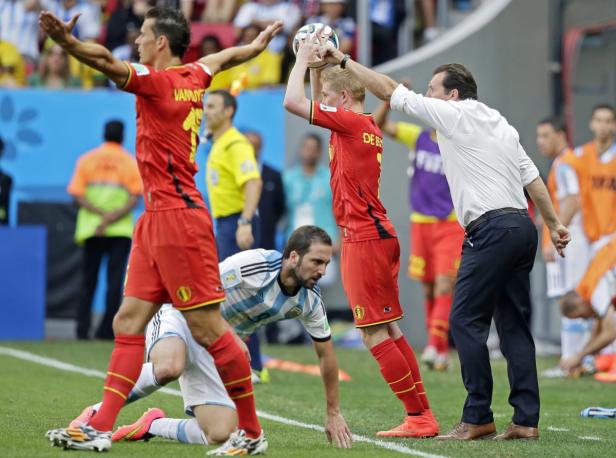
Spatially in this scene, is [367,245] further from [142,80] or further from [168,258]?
[142,80]

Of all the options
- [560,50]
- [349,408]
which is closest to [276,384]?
[349,408]

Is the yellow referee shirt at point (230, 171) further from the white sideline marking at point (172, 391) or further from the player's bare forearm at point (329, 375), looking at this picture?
the player's bare forearm at point (329, 375)

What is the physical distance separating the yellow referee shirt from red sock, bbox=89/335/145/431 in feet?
14.4

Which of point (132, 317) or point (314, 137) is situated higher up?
point (314, 137)

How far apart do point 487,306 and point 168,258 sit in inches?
86.2

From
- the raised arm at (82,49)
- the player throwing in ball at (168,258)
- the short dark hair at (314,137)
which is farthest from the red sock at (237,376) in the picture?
the short dark hair at (314,137)

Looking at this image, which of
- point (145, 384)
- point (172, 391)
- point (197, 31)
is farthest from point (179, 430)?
point (197, 31)

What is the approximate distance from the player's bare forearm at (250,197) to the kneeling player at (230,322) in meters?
3.31

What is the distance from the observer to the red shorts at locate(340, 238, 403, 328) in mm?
8375

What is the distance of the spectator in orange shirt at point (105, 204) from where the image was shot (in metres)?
15.6

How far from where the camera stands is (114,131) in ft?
51.6

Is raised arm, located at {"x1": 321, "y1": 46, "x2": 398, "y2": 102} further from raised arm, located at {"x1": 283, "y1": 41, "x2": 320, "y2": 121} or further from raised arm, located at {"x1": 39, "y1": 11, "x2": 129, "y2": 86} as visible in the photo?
raised arm, located at {"x1": 39, "y1": 11, "x2": 129, "y2": 86}

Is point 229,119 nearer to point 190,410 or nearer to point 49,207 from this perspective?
point 190,410

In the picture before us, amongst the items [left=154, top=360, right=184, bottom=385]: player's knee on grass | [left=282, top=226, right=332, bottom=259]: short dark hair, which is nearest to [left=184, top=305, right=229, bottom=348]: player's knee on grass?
[left=154, top=360, right=184, bottom=385]: player's knee on grass
